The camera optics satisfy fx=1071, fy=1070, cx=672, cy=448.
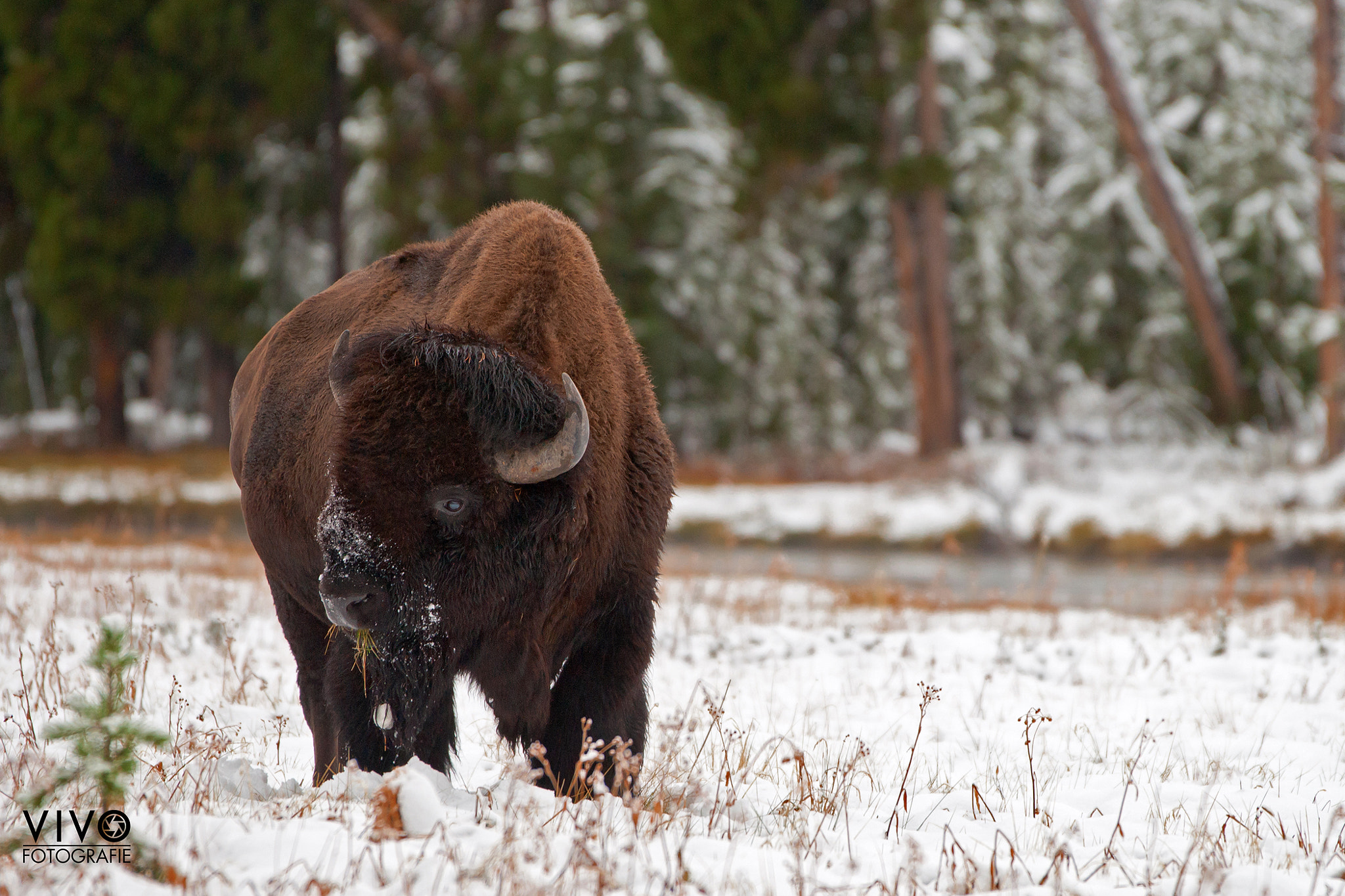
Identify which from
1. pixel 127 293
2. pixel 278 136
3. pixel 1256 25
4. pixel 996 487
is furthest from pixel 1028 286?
pixel 127 293

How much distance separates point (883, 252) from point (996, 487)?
608 inches

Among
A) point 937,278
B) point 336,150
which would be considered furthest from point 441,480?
→ point 336,150

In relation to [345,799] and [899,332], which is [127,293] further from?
[345,799]

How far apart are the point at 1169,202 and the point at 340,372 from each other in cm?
1683

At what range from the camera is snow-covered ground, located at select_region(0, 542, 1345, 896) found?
2.67 metres

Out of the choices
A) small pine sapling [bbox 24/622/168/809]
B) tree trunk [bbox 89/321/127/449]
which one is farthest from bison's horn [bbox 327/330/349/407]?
tree trunk [bbox 89/321/127/449]

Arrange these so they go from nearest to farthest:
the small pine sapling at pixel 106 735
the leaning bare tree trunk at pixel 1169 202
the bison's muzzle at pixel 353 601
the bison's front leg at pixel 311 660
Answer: the small pine sapling at pixel 106 735 < the bison's muzzle at pixel 353 601 < the bison's front leg at pixel 311 660 < the leaning bare tree trunk at pixel 1169 202

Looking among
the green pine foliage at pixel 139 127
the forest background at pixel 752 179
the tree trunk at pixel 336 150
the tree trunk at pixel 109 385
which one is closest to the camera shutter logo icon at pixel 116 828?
the forest background at pixel 752 179

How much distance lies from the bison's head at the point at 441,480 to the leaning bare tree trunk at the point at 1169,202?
15.3 metres

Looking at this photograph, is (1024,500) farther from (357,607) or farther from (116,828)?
(116,828)

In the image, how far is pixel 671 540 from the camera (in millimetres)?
16328

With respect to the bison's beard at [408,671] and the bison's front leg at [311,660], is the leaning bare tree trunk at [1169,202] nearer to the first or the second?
the bison's front leg at [311,660]

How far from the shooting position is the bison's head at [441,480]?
3.57 m

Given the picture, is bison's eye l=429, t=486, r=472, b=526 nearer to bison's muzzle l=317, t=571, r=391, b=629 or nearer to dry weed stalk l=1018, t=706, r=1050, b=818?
bison's muzzle l=317, t=571, r=391, b=629
